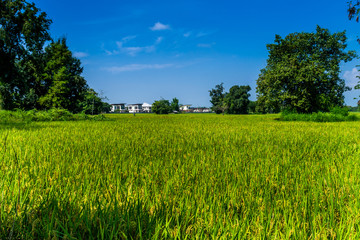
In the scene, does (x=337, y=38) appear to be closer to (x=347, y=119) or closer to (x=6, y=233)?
(x=347, y=119)

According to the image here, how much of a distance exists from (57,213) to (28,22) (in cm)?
1968

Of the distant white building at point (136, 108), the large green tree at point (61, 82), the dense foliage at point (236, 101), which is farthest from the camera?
the distant white building at point (136, 108)

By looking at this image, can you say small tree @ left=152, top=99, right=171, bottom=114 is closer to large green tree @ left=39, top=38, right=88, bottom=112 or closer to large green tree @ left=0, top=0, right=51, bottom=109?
large green tree @ left=39, top=38, right=88, bottom=112

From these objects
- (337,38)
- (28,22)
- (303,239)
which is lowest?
(303,239)

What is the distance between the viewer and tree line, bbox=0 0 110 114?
15.0 m

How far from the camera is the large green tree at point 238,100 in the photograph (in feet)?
258

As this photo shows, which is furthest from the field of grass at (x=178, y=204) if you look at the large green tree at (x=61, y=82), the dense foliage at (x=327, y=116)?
the large green tree at (x=61, y=82)

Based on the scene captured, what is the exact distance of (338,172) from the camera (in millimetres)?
2926

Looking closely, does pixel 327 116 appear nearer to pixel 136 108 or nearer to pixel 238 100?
pixel 238 100

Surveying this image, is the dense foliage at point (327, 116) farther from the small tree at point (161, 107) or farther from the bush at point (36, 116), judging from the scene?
the small tree at point (161, 107)

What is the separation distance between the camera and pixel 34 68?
73.9ft

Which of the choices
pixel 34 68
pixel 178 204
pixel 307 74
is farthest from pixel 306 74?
pixel 34 68

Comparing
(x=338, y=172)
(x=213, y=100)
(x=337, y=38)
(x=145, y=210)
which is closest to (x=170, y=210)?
(x=145, y=210)

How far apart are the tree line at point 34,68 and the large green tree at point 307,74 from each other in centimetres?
2488
